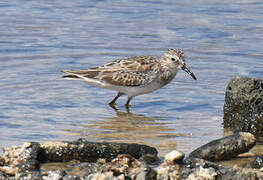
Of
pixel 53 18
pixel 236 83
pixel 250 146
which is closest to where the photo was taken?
pixel 250 146

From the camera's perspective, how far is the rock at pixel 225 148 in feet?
24.5

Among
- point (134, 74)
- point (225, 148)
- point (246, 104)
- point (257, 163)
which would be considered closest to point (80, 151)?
point (225, 148)

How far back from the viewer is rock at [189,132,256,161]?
7.48 metres

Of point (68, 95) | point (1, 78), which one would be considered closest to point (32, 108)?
point (68, 95)

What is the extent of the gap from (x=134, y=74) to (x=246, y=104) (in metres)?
2.84

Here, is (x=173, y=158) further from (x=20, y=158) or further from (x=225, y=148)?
(x=20, y=158)

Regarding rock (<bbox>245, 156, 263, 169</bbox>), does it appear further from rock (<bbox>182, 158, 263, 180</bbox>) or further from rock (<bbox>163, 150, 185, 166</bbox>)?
rock (<bbox>163, 150, 185, 166</bbox>)

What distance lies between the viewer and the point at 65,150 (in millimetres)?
7352

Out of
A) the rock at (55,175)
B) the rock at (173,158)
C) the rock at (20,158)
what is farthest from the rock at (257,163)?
the rock at (20,158)

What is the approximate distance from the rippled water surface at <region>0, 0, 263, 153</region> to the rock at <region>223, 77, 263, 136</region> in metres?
0.37

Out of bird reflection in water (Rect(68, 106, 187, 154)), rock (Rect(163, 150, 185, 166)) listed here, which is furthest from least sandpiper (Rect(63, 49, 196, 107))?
rock (Rect(163, 150, 185, 166))

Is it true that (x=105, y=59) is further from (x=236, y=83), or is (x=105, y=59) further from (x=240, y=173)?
(x=240, y=173)

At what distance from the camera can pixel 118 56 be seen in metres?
13.7

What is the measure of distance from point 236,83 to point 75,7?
902 centimetres
